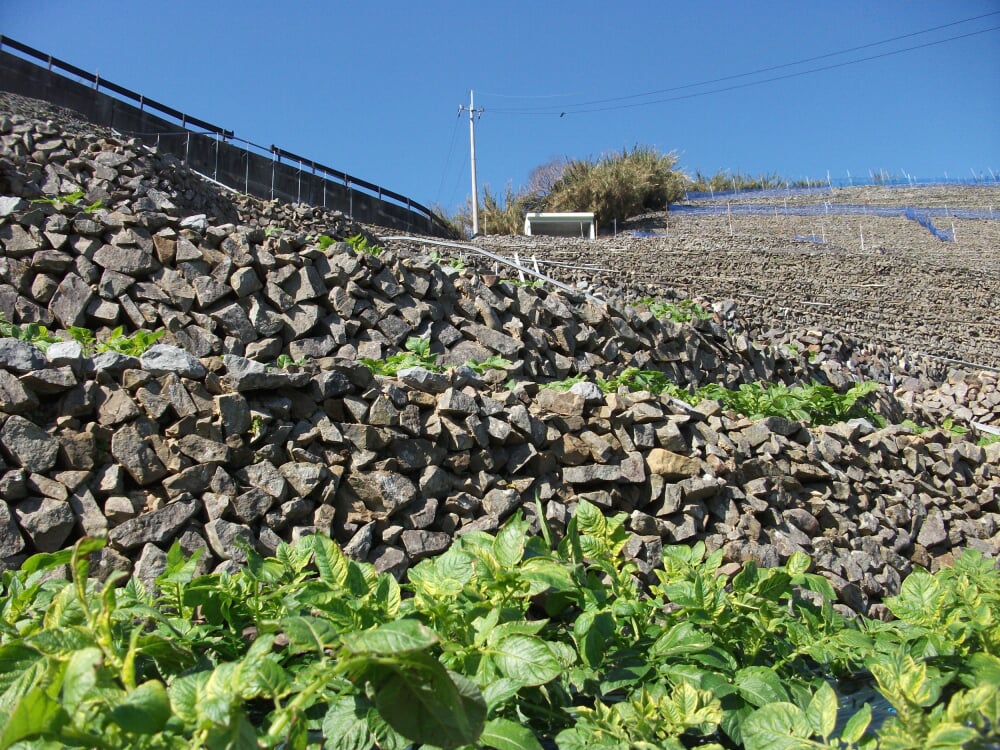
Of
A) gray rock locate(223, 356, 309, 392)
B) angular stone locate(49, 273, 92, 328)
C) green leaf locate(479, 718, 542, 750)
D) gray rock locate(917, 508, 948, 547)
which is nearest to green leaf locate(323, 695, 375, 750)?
green leaf locate(479, 718, 542, 750)

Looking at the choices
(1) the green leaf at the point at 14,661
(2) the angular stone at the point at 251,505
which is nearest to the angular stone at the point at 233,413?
(2) the angular stone at the point at 251,505

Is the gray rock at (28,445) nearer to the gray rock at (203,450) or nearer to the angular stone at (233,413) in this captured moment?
the gray rock at (203,450)

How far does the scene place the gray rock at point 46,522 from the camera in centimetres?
235

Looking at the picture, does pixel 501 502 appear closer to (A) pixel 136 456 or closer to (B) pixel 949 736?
(A) pixel 136 456

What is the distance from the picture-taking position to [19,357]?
258 cm

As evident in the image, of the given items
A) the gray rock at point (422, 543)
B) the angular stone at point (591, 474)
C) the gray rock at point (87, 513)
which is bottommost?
the gray rock at point (422, 543)

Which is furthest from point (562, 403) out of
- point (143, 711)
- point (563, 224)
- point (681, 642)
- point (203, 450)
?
point (563, 224)

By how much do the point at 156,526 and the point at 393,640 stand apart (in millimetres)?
1809

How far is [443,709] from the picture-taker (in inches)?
38.8

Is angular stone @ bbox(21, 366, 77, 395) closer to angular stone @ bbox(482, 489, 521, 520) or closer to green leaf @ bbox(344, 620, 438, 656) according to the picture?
angular stone @ bbox(482, 489, 521, 520)

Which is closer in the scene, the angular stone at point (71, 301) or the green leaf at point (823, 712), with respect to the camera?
the green leaf at point (823, 712)

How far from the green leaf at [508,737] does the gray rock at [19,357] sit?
215cm

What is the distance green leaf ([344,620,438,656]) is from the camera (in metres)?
0.90

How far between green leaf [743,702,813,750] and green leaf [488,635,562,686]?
33cm
